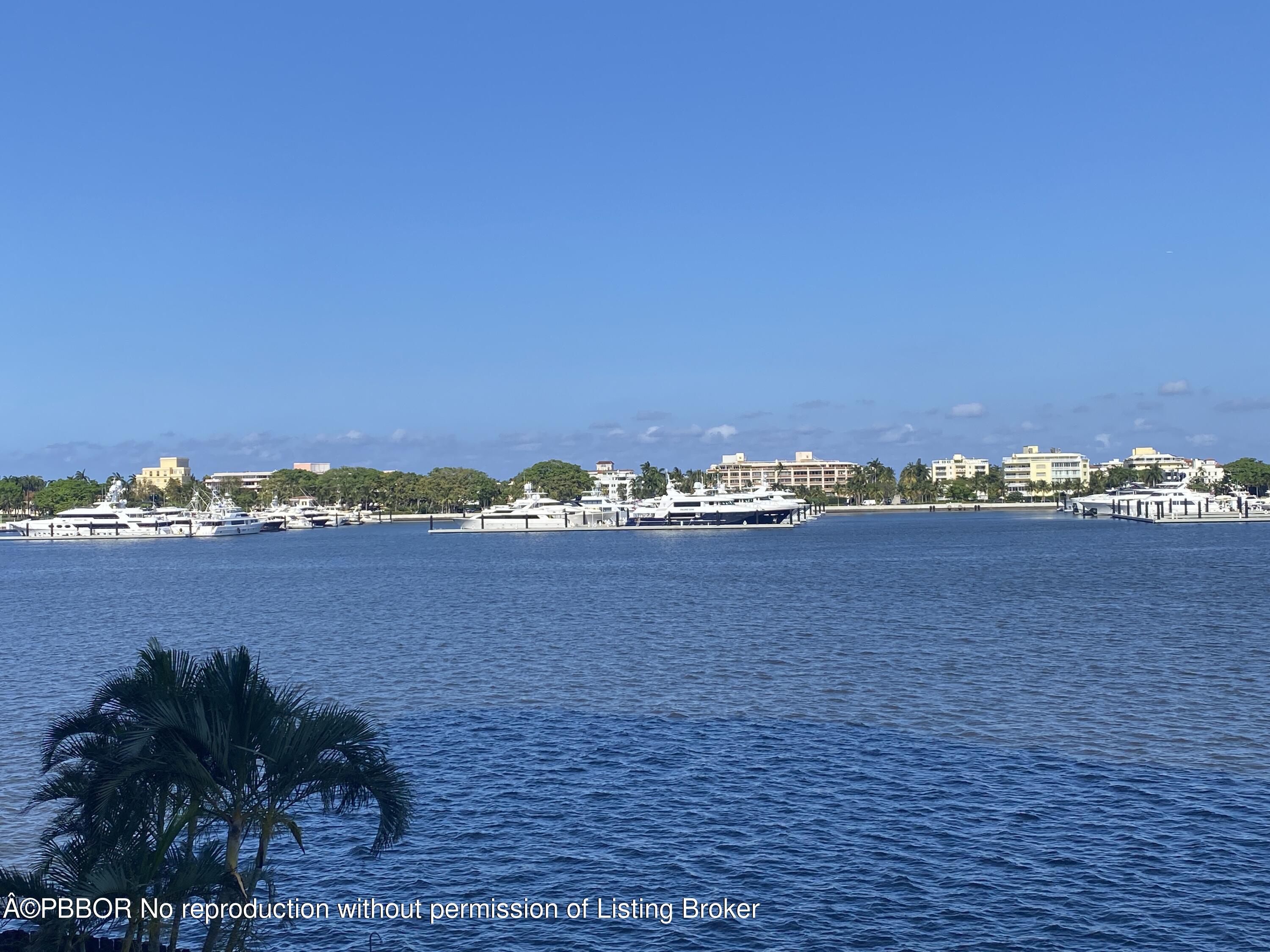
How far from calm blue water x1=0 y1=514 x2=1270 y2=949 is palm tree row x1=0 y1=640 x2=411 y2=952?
6865 millimetres

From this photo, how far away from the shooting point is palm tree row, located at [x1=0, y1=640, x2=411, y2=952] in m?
14.7

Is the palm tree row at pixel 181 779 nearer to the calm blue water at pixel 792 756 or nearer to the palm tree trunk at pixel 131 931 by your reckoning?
the palm tree trunk at pixel 131 931

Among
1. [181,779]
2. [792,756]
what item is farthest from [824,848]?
[181,779]

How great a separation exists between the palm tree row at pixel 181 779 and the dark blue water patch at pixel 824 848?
6.87 metres

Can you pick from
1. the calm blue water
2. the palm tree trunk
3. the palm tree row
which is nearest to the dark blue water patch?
the calm blue water

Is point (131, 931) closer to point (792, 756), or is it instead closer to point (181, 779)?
point (181, 779)

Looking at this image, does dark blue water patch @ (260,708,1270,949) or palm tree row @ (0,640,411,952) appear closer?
palm tree row @ (0,640,411,952)

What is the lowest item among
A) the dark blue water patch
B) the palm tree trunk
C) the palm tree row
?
the dark blue water patch

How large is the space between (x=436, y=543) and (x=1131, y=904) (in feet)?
586

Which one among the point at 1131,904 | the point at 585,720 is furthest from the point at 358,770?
the point at 585,720

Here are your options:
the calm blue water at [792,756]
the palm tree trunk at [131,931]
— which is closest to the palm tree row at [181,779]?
the palm tree trunk at [131,931]

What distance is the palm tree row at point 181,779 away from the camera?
14.7 meters

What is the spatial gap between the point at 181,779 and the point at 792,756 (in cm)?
2184

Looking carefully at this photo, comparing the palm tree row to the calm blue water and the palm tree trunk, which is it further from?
the calm blue water
